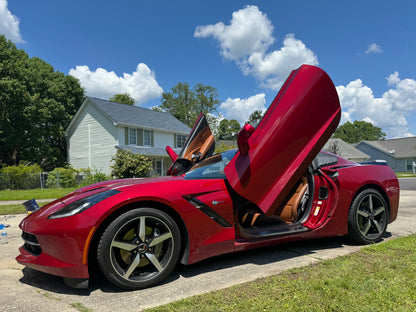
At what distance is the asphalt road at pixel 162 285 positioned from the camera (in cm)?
Result: 230

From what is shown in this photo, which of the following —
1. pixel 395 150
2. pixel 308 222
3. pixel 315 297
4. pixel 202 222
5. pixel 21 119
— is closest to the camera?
pixel 315 297

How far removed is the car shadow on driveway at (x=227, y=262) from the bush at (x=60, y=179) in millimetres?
17984

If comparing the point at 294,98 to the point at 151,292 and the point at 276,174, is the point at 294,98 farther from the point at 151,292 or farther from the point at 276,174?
the point at 151,292

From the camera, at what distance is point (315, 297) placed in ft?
7.36

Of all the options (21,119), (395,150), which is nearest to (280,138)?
(21,119)

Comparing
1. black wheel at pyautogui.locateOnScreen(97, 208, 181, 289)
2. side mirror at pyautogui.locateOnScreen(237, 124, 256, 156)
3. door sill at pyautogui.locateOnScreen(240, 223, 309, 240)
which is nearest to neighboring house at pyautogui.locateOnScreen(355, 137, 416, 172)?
door sill at pyautogui.locateOnScreen(240, 223, 309, 240)

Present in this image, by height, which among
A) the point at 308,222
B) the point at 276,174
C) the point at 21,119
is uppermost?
the point at 21,119

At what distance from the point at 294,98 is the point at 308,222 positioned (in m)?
1.54

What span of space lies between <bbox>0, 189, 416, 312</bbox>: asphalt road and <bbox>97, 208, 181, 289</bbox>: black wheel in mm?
131

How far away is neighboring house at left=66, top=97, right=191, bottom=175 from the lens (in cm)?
2322

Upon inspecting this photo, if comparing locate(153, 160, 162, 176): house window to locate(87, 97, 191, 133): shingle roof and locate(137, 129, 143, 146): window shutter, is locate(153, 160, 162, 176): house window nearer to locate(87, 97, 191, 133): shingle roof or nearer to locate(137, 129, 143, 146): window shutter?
locate(137, 129, 143, 146): window shutter

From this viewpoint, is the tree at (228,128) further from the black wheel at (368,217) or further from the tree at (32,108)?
the black wheel at (368,217)

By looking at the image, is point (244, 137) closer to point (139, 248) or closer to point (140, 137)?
point (139, 248)

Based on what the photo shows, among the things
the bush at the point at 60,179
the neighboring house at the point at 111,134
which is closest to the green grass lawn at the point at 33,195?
the bush at the point at 60,179
